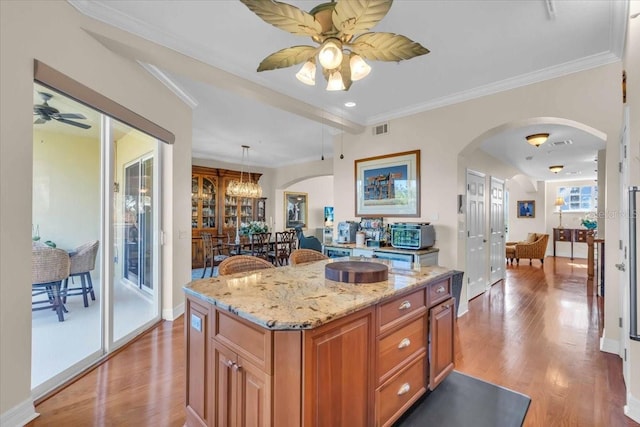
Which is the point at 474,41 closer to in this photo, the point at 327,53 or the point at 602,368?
the point at 327,53

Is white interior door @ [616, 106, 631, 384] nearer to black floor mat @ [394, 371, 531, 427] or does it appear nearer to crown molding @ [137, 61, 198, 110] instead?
black floor mat @ [394, 371, 531, 427]

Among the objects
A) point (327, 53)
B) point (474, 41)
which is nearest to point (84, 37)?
point (327, 53)

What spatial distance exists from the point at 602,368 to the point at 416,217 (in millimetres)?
2299

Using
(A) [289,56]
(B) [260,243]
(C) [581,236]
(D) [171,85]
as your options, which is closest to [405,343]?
(A) [289,56]

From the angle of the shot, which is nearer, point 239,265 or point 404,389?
point 404,389

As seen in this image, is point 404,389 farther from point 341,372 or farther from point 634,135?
point 634,135

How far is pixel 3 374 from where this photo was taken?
66.1 inches

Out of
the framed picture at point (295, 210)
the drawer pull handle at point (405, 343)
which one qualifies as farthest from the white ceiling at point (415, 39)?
the framed picture at point (295, 210)

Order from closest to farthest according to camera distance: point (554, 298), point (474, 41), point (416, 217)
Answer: point (474, 41) < point (416, 217) < point (554, 298)

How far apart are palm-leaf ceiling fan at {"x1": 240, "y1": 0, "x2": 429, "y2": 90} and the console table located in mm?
9981

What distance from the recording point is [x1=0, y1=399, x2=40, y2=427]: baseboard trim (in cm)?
170

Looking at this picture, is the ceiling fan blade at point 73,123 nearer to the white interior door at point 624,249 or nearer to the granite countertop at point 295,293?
the granite countertop at point 295,293

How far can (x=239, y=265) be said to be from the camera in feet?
7.04

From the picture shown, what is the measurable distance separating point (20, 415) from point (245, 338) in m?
1.75
